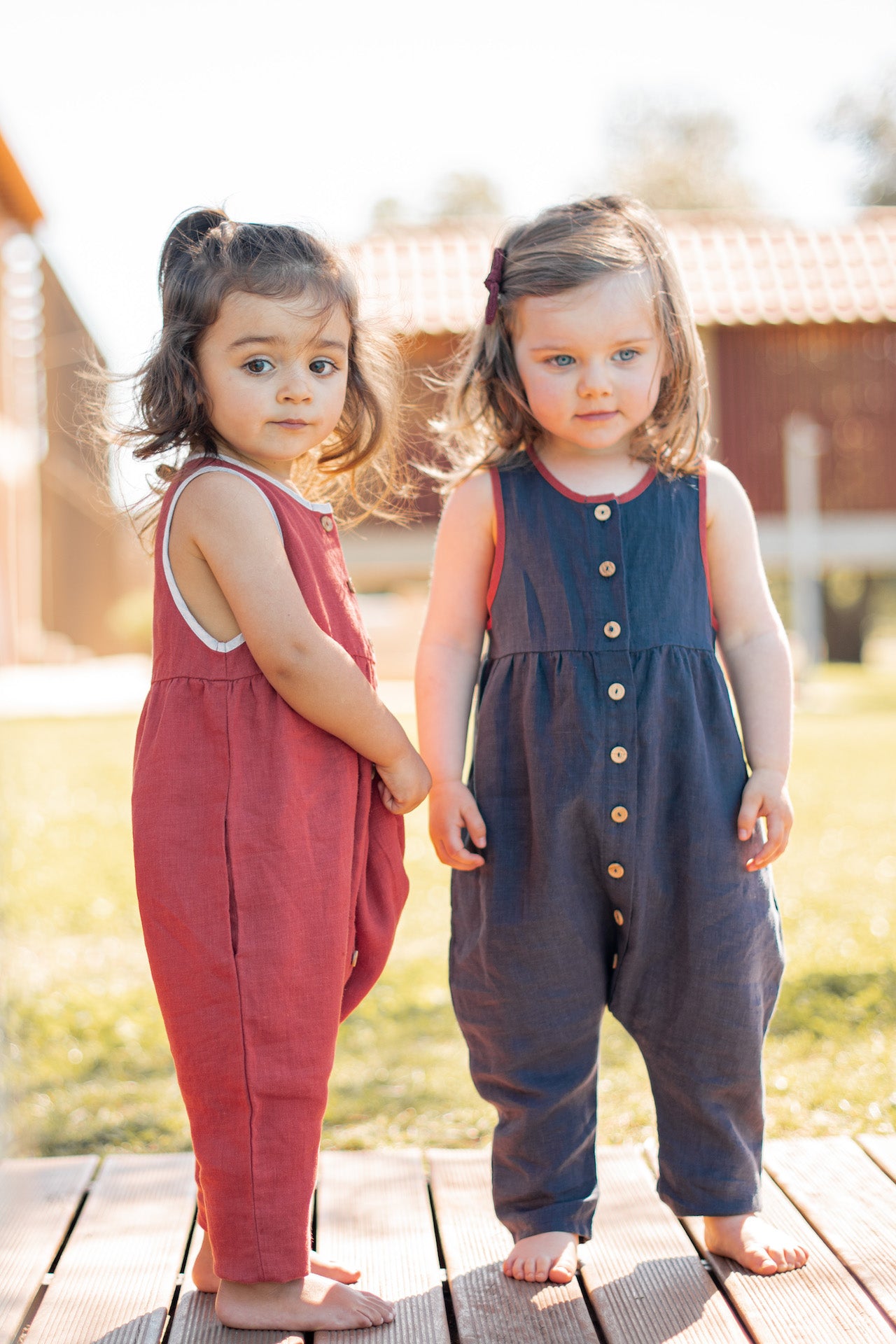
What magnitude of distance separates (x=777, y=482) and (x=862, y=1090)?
11000mm

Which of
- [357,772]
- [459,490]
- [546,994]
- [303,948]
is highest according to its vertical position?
[459,490]

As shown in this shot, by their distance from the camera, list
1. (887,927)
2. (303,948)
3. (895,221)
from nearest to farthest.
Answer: (303,948)
(887,927)
(895,221)

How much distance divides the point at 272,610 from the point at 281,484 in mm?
223

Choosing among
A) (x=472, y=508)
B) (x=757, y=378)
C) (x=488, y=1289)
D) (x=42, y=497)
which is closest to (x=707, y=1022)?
(x=488, y=1289)

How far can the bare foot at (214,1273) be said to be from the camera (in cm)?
181

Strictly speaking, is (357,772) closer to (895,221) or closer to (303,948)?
(303,948)

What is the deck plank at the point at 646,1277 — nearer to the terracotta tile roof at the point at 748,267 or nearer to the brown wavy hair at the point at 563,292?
the brown wavy hair at the point at 563,292

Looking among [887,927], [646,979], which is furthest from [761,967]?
[887,927]

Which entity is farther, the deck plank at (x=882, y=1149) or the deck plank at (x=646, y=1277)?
the deck plank at (x=882, y=1149)

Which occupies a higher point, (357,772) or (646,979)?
(357,772)

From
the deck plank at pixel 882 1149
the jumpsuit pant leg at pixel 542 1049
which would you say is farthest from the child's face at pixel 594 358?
the deck plank at pixel 882 1149

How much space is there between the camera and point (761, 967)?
188 centimetres

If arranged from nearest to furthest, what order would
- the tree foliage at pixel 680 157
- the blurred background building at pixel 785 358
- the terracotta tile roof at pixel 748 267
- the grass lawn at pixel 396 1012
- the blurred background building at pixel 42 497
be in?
the grass lawn at pixel 396 1012
the terracotta tile roof at pixel 748 267
the blurred background building at pixel 785 358
the blurred background building at pixel 42 497
the tree foliage at pixel 680 157

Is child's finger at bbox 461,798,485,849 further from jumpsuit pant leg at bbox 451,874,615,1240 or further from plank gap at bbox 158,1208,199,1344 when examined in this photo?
plank gap at bbox 158,1208,199,1344
